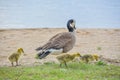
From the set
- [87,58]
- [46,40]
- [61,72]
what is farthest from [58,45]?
[46,40]

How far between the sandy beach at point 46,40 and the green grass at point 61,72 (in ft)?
4.54

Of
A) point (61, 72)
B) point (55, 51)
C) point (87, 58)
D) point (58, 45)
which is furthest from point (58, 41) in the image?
point (61, 72)

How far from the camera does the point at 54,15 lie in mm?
25375

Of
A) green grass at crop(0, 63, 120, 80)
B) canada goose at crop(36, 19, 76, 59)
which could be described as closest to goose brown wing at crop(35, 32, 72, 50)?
canada goose at crop(36, 19, 76, 59)

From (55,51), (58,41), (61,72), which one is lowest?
(55,51)

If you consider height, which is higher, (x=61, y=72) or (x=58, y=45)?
(x=61, y=72)

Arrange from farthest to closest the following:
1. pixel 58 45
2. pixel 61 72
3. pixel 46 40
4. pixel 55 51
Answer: pixel 46 40, pixel 58 45, pixel 55 51, pixel 61 72

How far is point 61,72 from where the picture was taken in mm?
11078

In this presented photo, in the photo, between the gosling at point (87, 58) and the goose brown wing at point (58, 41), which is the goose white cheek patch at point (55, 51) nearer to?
the goose brown wing at point (58, 41)

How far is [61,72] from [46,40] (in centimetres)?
613

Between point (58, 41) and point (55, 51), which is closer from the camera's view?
point (55, 51)

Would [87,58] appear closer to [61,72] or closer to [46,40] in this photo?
[61,72]

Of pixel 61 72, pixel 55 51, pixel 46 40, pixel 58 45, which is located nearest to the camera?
pixel 61 72

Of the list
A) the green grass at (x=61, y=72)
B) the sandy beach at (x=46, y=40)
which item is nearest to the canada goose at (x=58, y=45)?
the green grass at (x=61, y=72)
